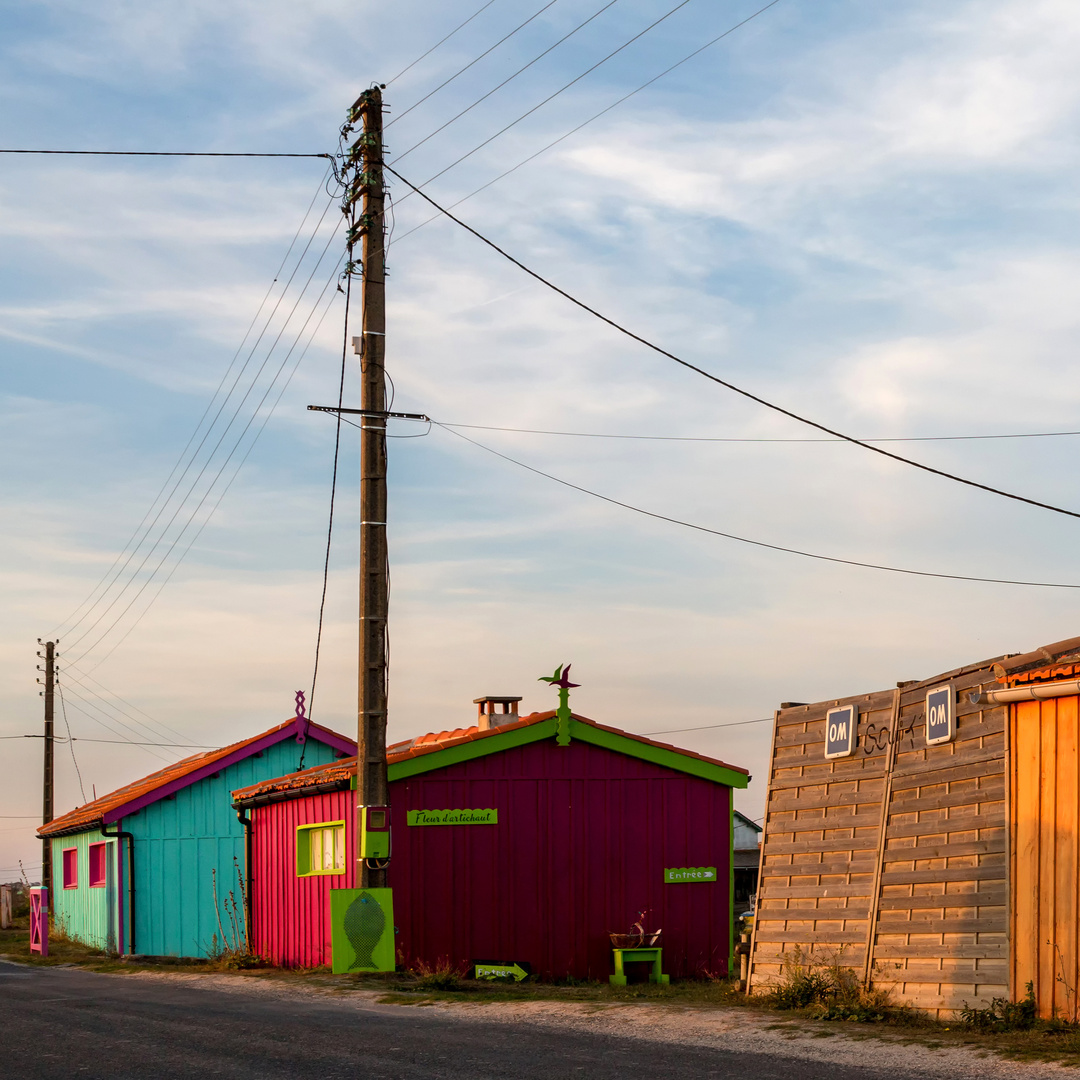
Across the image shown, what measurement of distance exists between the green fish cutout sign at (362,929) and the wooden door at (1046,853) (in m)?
7.49

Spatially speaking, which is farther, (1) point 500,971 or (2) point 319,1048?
(1) point 500,971

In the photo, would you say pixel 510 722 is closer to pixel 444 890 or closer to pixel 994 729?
pixel 444 890

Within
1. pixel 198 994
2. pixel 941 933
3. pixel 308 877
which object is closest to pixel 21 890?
pixel 308 877

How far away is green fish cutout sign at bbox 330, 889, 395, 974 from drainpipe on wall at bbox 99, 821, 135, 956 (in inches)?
453

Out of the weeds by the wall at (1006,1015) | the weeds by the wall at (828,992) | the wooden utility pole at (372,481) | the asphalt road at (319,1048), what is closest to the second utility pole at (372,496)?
the wooden utility pole at (372,481)

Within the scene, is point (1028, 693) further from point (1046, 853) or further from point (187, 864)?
point (187, 864)

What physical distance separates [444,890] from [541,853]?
142cm

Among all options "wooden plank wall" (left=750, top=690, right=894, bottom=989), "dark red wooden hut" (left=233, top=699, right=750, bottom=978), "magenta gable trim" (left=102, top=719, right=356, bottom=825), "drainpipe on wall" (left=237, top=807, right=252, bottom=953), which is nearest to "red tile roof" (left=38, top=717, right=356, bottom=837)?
"magenta gable trim" (left=102, top=719, right=356, bottom=825)

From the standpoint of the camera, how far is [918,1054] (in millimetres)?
9031

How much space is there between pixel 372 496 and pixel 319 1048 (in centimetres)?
708

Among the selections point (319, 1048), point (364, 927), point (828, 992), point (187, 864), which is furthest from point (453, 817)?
point (187, 864)

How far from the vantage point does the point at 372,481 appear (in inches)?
616

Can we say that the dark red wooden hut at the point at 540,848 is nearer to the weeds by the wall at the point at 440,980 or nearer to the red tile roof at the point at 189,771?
the weeds by the wall at the point at 440,980

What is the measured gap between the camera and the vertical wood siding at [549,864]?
1753cm
